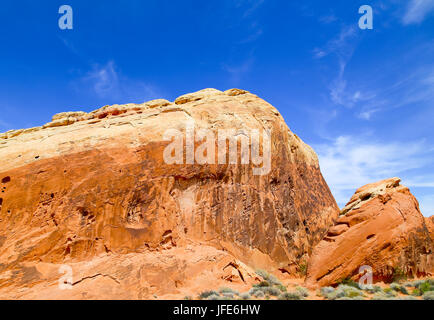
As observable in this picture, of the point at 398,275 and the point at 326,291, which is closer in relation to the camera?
the point at 326,291

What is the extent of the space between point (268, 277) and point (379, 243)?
6.49 meters

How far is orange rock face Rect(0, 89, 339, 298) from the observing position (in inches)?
538

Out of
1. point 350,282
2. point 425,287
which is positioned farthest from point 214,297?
point 425,287

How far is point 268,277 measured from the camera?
54.4 feet

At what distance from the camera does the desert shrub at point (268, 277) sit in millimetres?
16141

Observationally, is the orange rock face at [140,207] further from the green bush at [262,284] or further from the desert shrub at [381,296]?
the desert shrub at [381,296]

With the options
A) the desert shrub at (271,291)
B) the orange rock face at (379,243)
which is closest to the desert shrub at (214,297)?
the desert shrub at (271,291)

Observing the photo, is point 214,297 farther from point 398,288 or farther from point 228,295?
point 398,288

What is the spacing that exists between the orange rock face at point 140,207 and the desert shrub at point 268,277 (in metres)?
0.76

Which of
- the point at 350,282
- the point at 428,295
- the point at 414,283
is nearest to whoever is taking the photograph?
the point at 428,295

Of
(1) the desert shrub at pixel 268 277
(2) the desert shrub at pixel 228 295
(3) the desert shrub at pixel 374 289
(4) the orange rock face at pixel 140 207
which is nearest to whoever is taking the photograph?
(2) the desert shrub at pixel 228 295

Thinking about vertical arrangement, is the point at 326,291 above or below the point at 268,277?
below
